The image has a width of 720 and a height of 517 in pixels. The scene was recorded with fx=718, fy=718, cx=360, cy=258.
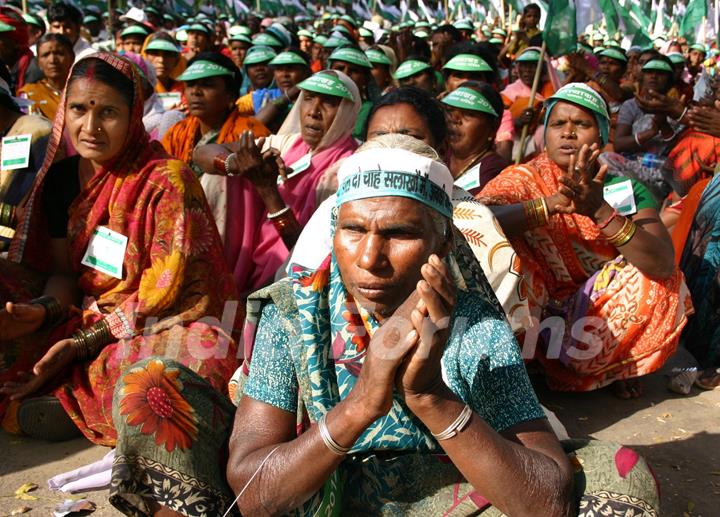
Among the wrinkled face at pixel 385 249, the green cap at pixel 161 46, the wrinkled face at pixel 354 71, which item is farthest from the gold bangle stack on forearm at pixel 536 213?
the green cap at pixel 161 46

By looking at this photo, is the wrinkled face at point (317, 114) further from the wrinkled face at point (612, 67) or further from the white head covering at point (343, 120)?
the wrinkled face at point (612, 67)

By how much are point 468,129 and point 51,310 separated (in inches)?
96.8

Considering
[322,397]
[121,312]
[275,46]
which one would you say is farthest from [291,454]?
[275,46]

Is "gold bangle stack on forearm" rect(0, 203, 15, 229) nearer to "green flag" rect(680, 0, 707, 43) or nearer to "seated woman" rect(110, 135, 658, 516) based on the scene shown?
"seated woman" rect(110, 135, 658, 516)

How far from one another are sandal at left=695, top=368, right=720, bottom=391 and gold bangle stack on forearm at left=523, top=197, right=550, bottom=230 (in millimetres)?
1279

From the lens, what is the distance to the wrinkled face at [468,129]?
13.8ft

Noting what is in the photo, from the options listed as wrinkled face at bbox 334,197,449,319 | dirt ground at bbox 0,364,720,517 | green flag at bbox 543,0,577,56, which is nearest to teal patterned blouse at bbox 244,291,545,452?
wrinkled face at bbox 334,197,449,319

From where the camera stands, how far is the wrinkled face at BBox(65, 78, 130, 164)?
10.4 feet

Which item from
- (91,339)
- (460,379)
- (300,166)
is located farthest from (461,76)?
(460,379)

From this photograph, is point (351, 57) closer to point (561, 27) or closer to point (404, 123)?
point (561, 27)

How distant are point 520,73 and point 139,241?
5.97 meters

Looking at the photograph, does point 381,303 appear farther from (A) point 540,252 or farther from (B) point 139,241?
(A) point 540,252

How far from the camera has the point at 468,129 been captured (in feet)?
13.8

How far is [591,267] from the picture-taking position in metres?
3.79
